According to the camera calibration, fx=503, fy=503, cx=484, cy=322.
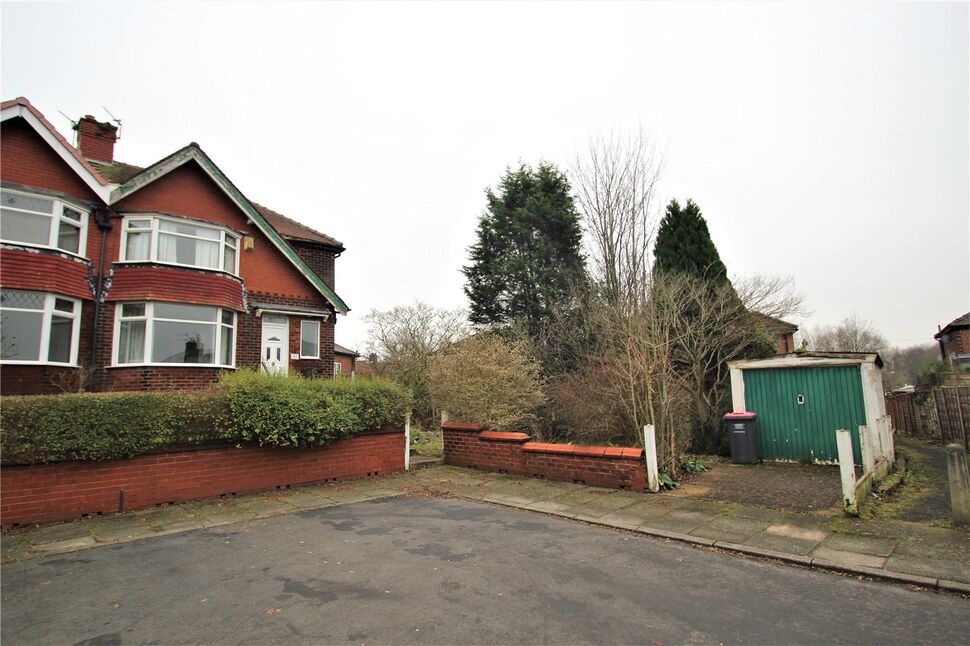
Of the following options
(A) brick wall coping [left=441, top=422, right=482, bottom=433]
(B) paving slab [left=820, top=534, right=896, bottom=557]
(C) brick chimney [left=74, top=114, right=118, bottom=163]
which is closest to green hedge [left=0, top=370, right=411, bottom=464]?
(A) brick wall coping [left=441, top=422, right=482, bottom=433]

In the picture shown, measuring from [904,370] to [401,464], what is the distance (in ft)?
219

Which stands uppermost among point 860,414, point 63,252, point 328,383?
point 63,252

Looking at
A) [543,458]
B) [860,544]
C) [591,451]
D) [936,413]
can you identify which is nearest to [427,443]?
[543,458]

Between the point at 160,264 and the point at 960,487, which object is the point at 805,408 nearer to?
the point at 960,487

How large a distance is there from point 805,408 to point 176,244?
16194 mm

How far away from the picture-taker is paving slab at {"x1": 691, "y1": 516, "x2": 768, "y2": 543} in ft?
20.1

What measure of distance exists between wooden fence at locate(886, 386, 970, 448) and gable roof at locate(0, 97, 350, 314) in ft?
61.2

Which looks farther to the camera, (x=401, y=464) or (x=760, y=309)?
(x=760, y=309)

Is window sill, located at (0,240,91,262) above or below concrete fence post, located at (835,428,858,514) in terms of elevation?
above

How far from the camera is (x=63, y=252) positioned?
11.5 m

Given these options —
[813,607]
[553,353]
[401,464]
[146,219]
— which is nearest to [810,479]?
[813,607]

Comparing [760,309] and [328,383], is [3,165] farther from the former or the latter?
[760,309]

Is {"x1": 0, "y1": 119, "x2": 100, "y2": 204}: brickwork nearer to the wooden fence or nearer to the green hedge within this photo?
the green hedge

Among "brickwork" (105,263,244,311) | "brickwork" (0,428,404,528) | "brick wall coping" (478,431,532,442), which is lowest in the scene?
"brickwork" (0,428,404,528)
